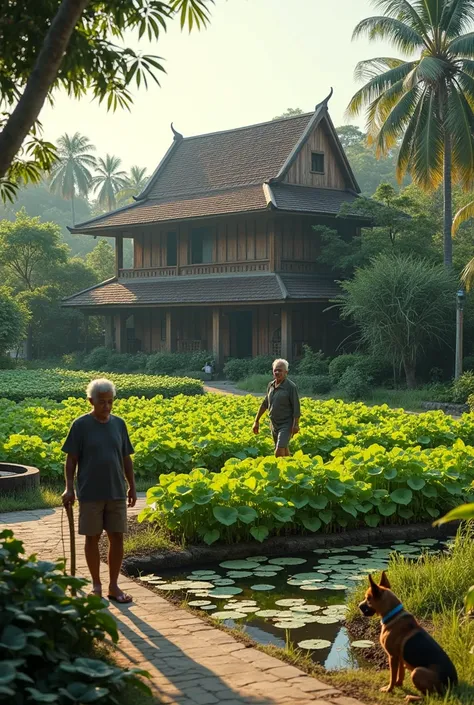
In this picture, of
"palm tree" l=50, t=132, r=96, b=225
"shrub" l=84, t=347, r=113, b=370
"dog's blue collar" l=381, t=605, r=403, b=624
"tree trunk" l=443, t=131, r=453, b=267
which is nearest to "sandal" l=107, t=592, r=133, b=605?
"dog's blue collar" l=381, t=605, r=403, b=624

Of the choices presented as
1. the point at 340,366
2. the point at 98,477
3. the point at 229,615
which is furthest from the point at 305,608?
the point at 340,366

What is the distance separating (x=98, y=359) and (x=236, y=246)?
753 centimetres

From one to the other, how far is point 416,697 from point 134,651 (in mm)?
1731

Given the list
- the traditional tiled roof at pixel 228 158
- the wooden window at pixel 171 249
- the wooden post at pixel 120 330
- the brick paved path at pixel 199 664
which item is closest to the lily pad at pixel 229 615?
the brick paved path at pixel 199 664

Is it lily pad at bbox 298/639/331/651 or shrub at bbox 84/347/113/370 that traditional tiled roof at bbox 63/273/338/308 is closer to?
shrub at bbox 84/347/113/370

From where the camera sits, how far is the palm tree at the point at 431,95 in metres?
30.7

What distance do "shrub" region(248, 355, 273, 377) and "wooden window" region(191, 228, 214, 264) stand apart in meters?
6.18

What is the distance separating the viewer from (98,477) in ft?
22.9

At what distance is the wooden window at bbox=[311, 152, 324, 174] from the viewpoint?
35.7 m

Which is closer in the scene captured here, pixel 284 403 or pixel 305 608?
pixel 305 608

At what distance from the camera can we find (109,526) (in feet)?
23.3

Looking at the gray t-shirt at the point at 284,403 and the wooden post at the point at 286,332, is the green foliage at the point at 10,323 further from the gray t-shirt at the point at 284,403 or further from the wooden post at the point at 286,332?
the gray t-shirt at the point at 284,403

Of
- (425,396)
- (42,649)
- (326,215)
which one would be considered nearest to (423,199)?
(326,215)

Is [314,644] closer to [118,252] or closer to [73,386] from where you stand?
[73,386]
